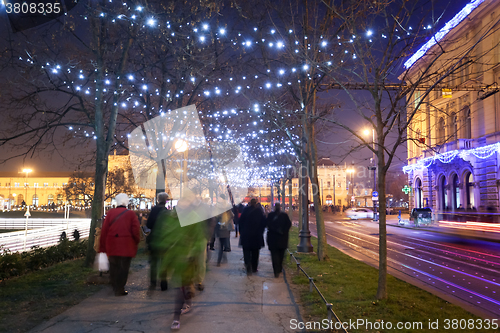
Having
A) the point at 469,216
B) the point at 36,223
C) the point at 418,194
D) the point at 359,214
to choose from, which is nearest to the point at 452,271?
the point at 469,216

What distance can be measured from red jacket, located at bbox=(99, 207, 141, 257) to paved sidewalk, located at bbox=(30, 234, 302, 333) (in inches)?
37.1

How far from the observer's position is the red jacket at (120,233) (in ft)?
20.4

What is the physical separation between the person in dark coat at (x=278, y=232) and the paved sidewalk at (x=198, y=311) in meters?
0.67

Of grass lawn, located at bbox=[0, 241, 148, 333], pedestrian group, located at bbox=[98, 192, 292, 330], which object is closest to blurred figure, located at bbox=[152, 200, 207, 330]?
pedestrian group, located at bbox=[98, 192, 292, 330]

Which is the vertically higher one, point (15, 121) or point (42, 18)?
point (42, 18)

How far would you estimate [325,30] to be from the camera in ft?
38.8

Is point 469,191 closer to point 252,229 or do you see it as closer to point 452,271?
point 452,271

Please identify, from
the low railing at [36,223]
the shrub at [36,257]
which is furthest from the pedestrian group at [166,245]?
the low railing at [36,223]

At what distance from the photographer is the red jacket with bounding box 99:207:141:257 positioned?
6.21 metres

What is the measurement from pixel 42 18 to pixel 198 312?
8496mm

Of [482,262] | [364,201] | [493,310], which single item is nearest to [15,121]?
[493,310]

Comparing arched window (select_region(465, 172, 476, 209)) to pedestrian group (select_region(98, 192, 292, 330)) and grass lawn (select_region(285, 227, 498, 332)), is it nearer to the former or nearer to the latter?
grass lawn (select_region(285, 227, 498, 332))

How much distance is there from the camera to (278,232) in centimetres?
899

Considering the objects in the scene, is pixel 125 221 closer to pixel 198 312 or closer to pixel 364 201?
pixel 198 312
